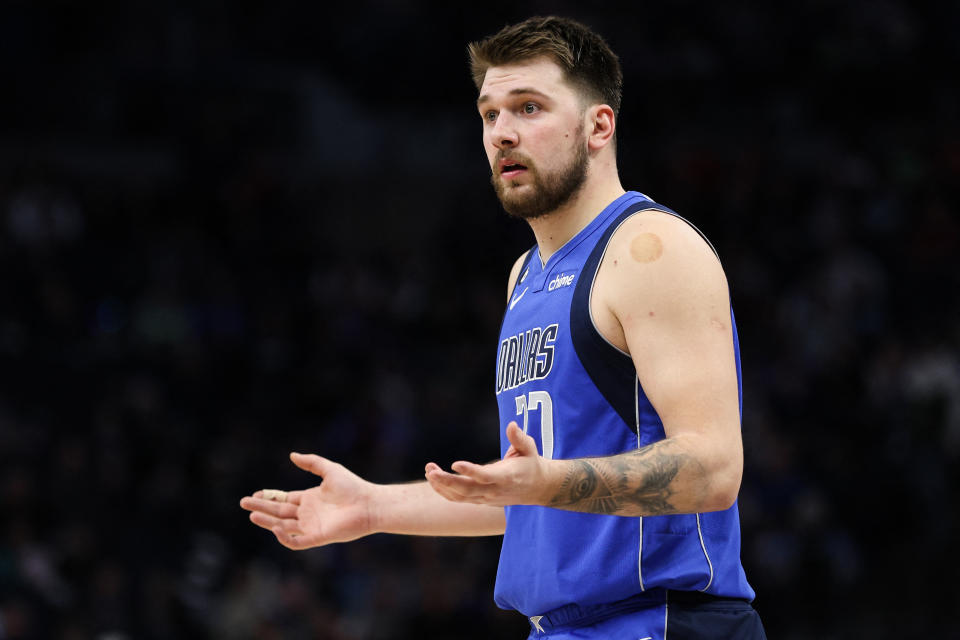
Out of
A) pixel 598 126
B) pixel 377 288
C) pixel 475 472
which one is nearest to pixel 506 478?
pixel 475 472

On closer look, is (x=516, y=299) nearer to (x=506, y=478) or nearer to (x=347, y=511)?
(x=347, y=511)

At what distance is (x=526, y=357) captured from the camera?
12.8 feet

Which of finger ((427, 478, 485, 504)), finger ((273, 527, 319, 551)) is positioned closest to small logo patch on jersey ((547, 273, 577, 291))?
finger ((427, 478, 485, 504))

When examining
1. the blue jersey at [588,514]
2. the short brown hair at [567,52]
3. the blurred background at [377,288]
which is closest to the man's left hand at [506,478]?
the blue jersey at [588,514]

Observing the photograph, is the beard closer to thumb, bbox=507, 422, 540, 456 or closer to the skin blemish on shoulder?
the skin blemish on shoulder

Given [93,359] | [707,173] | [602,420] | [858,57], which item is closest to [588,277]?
[602,420]

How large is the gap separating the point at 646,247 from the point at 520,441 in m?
0.85

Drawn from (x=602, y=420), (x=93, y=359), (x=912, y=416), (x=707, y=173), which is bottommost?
(x=602, y=420)

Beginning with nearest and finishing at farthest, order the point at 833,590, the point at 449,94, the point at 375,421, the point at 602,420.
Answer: the point at 602,420 < the point at 833,590 < the point at 375,421 < the point at 449,94

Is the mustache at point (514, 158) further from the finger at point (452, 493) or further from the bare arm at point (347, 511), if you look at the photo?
the finger at point (452, 493)

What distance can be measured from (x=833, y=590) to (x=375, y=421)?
4.80 meters

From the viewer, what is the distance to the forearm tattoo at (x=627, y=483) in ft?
10.3

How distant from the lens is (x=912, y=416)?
12078mm

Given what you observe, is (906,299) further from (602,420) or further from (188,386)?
(602,420)
